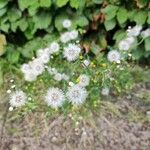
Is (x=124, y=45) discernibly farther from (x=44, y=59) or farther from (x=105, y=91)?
(x=44, y=59)

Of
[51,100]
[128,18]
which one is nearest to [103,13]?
[128,18]

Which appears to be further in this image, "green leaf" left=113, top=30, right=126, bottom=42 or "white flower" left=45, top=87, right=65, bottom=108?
"green leaf" left=113, top=30, right=126, bottom=42

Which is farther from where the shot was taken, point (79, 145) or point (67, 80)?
point (67, 80)

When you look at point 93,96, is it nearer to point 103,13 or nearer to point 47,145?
point 47,145

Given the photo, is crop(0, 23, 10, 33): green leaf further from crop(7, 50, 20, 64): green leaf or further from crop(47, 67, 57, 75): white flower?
crop(47, 67, 57, 75): white flower

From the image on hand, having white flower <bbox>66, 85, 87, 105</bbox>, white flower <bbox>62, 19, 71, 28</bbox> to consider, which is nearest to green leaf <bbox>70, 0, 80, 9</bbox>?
white flower <bbox>62, 19, 71, 28</bbox>

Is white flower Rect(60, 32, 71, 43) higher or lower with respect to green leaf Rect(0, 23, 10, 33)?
lower
